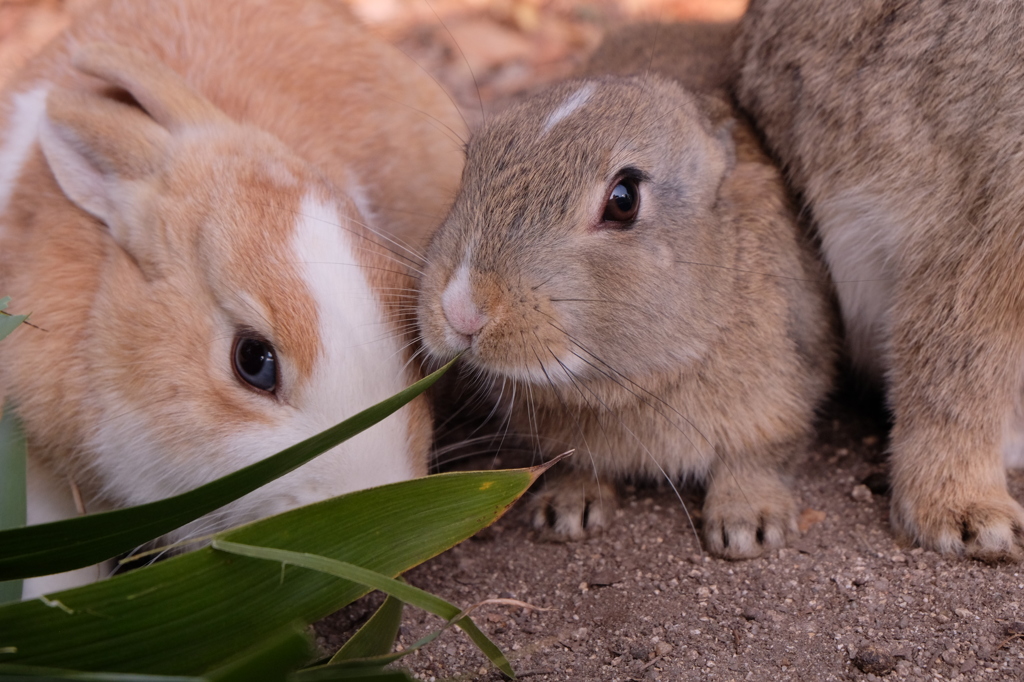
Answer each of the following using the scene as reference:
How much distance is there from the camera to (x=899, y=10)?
2.77 metres

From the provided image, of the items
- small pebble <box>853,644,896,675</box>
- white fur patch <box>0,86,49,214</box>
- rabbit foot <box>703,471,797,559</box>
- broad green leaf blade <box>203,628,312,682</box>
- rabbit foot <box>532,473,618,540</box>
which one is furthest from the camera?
white fur patch <box>0,86,49,214</box>

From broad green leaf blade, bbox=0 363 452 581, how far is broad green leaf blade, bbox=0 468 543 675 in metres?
0.09

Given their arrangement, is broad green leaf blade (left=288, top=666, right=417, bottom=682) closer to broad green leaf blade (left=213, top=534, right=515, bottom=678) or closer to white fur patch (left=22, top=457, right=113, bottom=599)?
broad green leaf blade (left=213, top=534, right=515, bottom=678)

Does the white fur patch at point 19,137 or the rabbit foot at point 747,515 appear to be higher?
the white fur patch at point 19,137

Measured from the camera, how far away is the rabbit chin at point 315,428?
2.35 meters

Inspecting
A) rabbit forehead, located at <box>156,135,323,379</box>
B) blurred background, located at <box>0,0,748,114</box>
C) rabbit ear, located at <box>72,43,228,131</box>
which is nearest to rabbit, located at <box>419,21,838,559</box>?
rabbit forehead, located at <box>156,135,323,379</box>

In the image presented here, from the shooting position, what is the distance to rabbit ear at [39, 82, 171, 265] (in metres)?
2.79

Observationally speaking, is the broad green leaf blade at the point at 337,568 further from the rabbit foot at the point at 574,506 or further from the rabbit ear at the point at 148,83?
the rabbit ear at the point at 148,83

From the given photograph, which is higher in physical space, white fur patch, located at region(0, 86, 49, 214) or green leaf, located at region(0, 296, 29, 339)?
white fur patch, located at region(0, 86, 49, 214)

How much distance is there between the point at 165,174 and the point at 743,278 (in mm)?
1669

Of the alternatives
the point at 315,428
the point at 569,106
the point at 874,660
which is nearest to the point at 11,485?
the point at 315,428

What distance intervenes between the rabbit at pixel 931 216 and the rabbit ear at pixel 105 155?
191 cm

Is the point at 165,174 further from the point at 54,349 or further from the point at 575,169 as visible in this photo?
the point at 575,169

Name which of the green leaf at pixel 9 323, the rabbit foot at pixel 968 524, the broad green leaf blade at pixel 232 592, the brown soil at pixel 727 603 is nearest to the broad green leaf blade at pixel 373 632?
the broad green leaf blade at pixel 232 592
